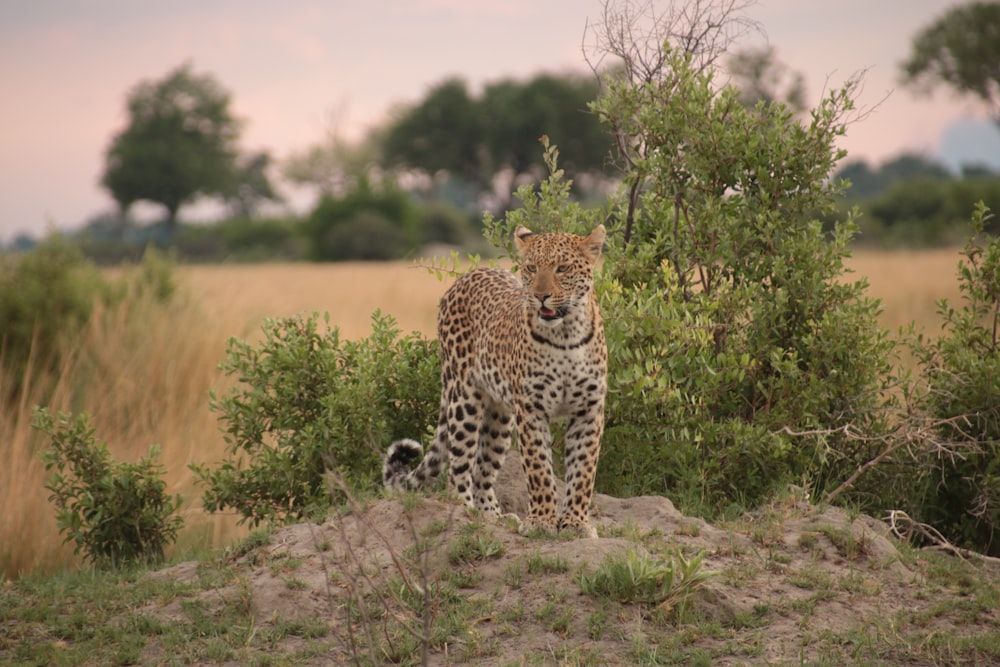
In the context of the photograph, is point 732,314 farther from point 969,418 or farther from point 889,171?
point 889,171

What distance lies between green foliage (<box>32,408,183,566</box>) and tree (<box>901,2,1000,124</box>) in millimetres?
46966

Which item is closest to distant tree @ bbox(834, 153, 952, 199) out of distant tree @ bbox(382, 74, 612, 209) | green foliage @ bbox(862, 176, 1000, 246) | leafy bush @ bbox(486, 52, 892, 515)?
green foliage @ bbox(862, 176, 1000, 246)

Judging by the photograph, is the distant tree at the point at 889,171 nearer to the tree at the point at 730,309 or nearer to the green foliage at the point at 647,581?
the tree at the point at 730,309

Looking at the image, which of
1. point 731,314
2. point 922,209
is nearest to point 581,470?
point 731,314

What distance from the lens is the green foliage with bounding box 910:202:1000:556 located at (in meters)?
7.87

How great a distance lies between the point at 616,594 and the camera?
18.9ft

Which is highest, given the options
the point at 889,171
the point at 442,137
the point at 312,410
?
the point at 889,171

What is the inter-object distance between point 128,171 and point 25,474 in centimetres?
5727

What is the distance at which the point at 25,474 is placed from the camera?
374 inches

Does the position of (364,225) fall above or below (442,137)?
below

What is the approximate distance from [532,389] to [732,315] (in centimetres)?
216

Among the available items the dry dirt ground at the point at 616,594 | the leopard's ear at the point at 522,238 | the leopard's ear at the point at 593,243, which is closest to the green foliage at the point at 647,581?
the dry dirt ground at the point at 616,594

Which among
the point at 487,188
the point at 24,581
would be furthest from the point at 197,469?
the point at 487,188

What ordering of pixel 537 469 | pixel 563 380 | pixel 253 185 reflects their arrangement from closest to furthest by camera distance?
1. pixel 563 380
2. pixel 537 469
3. pixel 253 185
